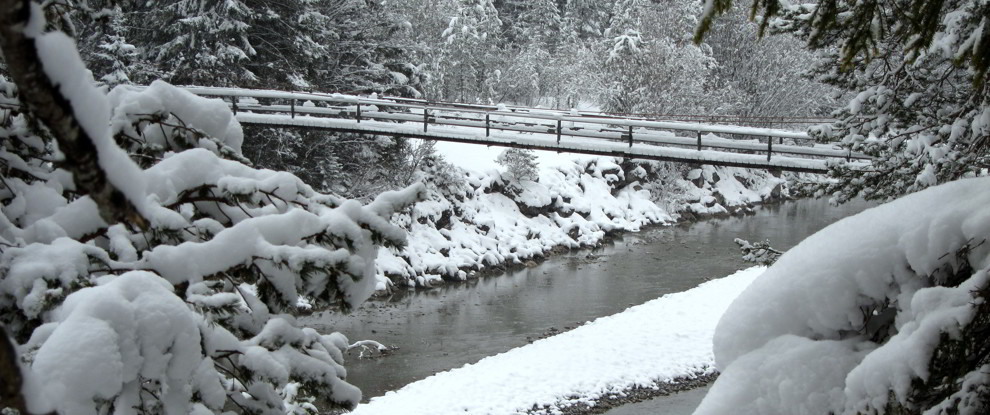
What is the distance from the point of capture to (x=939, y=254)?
8.88ft

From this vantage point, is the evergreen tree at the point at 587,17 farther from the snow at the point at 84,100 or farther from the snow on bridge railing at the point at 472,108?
the snow at the point at 84,100

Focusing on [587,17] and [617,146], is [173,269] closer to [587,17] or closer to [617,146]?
[617,146]

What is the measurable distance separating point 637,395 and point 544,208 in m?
12.4

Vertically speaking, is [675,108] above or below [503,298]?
above

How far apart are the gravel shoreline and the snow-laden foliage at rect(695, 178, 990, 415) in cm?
852

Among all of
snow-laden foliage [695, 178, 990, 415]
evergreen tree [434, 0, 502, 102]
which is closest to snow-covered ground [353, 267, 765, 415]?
snow-laden foliage [695, 178, 990, 415]

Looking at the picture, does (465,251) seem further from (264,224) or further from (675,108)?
(264,224)

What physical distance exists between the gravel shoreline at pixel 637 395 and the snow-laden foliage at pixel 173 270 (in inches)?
313

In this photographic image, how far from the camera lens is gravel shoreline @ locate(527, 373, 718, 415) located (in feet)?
37.3

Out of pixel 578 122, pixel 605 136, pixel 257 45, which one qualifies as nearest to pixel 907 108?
pixel 605 136

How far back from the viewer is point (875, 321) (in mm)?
2922

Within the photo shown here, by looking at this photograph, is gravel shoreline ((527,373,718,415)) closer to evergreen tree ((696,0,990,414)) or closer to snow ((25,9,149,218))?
evergreen tree ((696,0,990,414))

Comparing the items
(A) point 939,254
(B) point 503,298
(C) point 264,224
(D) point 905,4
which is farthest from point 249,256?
(B) point 503,298

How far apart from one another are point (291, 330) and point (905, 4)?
4078 millimetres
